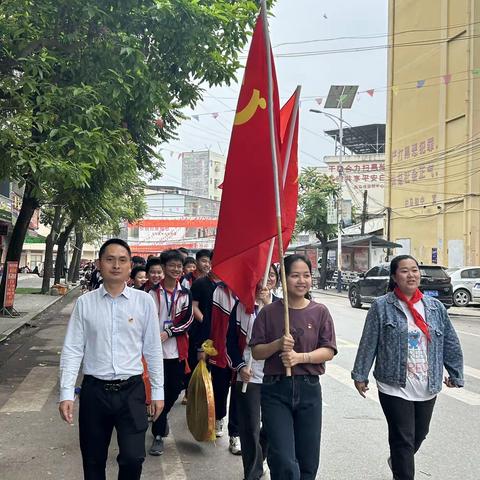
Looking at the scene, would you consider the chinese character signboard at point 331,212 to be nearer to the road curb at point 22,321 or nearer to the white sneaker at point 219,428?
the road curb at point 22,321

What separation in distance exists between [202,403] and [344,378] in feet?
14.0

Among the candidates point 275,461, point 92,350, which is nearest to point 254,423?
point 275,461

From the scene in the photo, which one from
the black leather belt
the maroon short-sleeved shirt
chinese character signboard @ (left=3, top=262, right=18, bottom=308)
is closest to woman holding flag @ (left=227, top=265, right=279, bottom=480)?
the maroon short-sleeved shirt

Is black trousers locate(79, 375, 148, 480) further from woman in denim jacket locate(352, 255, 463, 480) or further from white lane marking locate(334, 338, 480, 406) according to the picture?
white lane marking locate(334, 338, 480, 406)

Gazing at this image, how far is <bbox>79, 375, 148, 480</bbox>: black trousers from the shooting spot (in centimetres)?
316

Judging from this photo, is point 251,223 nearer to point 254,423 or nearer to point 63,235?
point 254,423

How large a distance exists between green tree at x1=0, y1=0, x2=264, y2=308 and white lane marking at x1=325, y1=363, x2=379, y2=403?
14.2 ft

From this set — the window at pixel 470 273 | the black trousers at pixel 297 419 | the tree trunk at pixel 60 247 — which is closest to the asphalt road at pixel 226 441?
the black trousers at pixel 297 419

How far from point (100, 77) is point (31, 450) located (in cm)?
509

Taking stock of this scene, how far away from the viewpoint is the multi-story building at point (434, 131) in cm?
2688

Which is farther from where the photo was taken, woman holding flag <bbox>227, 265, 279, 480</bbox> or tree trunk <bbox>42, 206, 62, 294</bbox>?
tree trunk <bbox>42, 206, 62, 294</bbox>

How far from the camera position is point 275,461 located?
3242 mm

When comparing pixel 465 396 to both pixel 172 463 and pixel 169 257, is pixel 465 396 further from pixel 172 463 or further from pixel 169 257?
pixel 169 257

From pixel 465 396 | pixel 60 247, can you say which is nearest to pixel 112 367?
pixel 465 396
